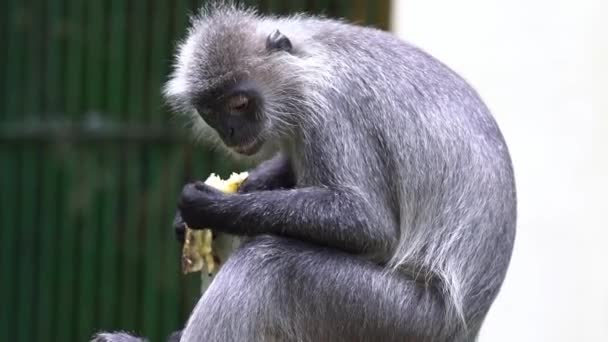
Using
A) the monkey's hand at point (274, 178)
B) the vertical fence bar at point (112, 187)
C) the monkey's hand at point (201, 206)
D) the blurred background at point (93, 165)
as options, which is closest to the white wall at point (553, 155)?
the blurred background at point (93, 165)

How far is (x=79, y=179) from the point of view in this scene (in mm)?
12922

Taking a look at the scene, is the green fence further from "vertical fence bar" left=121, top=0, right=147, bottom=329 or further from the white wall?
the white wall

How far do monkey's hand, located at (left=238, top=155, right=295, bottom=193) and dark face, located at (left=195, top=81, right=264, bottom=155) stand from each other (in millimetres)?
352

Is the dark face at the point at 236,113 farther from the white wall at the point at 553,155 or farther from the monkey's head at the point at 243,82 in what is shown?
the white wall at the point at 553,155

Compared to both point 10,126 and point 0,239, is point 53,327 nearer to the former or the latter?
point 0,239

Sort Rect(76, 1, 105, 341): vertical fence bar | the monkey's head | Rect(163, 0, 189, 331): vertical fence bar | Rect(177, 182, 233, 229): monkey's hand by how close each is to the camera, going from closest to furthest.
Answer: Rect(177, 182, 233, 229): monkey's hand < the monkey's head < Rect(163, 0, 189, 331): vertical fence bar < Rect(76, 1, 105, 341): vertical fence bar

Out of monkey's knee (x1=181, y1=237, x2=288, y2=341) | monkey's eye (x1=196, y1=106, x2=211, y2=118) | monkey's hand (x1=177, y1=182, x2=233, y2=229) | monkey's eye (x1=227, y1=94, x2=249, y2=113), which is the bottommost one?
monkey's knee (x1=181, y1=237, x2=288, y2=341)

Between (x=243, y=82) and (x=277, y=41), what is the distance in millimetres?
287

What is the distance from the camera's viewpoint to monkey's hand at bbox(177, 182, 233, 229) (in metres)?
7.05

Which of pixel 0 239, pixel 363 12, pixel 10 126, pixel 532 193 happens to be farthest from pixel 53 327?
pixel 532 193

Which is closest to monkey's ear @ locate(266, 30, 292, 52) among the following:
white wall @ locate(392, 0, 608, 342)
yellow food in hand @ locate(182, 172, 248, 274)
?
yellow food in hand @ locate(182, 172, 248, 274)

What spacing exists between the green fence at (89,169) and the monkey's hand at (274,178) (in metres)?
4.66

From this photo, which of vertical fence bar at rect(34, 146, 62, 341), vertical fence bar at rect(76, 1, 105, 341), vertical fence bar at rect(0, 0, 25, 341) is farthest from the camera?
vertical fence bar at rect(0, 0, 25, 341)

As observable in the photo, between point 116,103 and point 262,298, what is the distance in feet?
21.1
